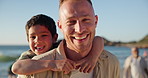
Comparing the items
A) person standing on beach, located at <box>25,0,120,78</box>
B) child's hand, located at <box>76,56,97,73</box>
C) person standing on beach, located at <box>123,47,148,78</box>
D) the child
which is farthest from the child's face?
person standing on beach, located at <box>123,47,148,78</box>

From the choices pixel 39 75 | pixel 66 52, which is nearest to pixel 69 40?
pixel 66 52

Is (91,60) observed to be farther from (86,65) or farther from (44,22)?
(44,22)

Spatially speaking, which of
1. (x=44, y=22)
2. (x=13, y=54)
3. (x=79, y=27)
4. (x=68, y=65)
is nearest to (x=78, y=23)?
(x=79, y=27)

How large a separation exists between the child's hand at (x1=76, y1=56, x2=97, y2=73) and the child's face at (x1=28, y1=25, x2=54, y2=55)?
574 millimetres

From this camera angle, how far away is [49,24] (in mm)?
2750

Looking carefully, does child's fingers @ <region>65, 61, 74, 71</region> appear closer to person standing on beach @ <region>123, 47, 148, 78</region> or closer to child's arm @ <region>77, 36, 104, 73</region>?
child's arm @ <region>77, 36, 104, 73</region>

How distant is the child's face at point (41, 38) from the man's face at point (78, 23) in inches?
20.6

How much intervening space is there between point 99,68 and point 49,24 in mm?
676

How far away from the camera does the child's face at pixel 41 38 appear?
2.73m

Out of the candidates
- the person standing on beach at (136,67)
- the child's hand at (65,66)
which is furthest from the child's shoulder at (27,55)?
the person standing on beach at (136,67)

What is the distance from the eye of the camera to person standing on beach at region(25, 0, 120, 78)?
7.01ft

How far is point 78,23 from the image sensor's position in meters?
2.11

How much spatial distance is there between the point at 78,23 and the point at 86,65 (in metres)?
0.31

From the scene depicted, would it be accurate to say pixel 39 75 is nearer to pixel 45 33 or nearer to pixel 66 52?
pixel 66 52
